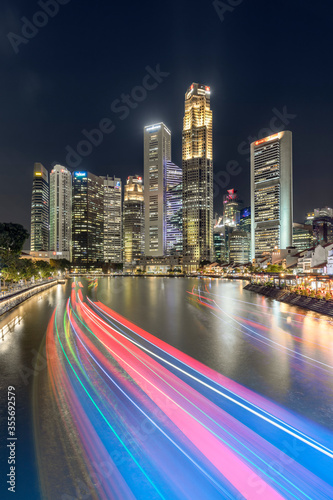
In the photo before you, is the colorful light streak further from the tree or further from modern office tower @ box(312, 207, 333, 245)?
modern office tower @ box(312, 207, 333, 245)

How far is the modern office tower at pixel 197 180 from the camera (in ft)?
619

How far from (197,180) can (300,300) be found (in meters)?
166

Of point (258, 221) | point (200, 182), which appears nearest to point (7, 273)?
point (258, 221)

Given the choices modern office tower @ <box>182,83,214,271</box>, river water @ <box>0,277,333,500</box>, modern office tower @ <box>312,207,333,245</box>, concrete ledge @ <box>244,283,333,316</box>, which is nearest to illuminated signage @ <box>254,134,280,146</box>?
modern office tower @ <box>182,83,214,271</box>

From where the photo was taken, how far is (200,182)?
619 ft

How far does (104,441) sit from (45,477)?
133cm

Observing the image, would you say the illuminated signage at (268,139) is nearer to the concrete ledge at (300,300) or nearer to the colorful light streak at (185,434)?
the concrete ledge at (300,300)

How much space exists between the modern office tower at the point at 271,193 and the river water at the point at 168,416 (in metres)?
146

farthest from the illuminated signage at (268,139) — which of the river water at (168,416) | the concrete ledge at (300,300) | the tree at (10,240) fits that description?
the river water at (168,416)

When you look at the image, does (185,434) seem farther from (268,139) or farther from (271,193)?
(268,139)

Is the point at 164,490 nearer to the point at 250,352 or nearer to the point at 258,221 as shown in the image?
the point at 250,352

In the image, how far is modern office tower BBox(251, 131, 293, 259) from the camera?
6014 inches

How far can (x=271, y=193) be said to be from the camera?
158 m

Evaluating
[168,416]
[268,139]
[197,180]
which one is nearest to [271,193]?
[268,139]
